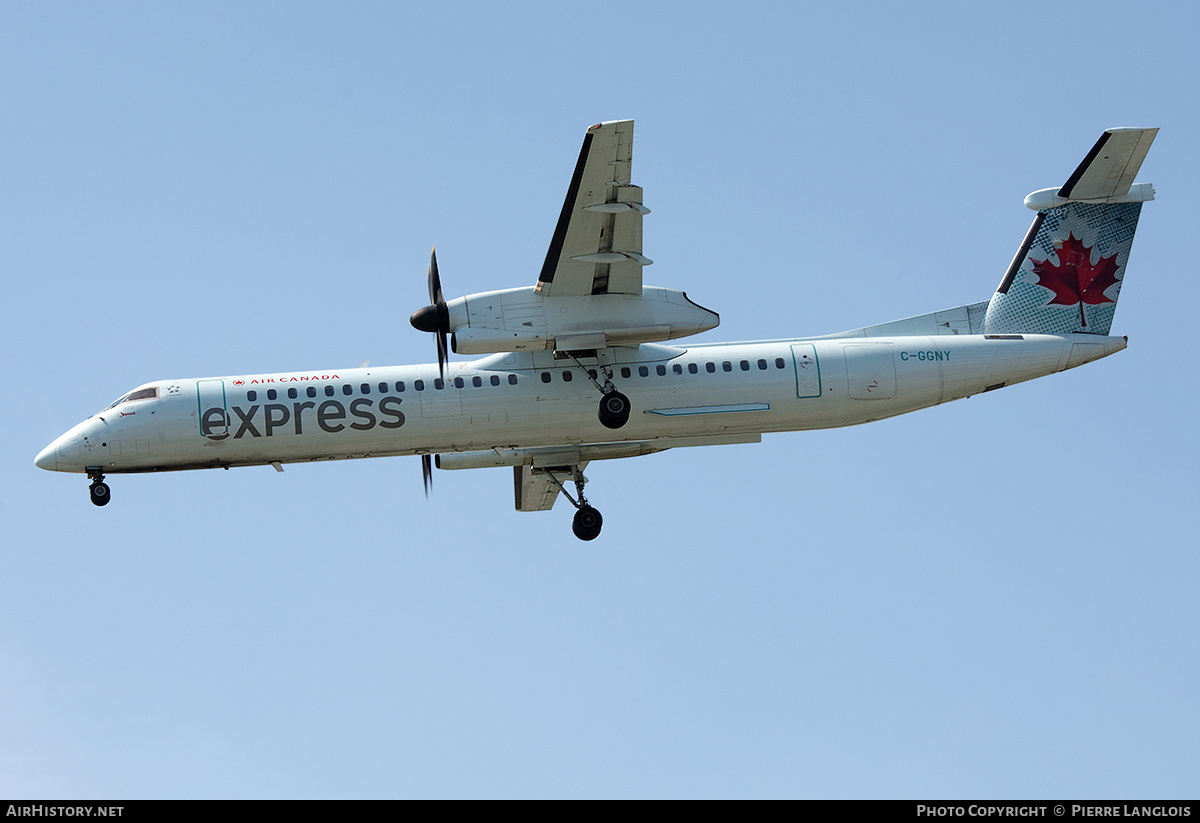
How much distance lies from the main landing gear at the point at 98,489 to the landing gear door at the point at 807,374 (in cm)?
1444

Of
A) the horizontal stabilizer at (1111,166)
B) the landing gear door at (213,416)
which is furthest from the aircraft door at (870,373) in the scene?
the landing gear door at (213,416)

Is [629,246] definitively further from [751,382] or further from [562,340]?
[751,382]

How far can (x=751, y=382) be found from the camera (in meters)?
27.6

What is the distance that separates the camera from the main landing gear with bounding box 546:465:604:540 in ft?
100

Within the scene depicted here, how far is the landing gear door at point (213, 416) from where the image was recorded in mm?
26812

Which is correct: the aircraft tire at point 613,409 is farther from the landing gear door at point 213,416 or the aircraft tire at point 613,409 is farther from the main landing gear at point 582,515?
the landing gear door at point 213,416

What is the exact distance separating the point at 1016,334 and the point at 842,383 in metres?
4.29

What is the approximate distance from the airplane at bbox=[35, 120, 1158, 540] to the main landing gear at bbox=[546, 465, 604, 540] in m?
2.35

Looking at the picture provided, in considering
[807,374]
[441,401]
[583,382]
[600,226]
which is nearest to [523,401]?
[583,382]

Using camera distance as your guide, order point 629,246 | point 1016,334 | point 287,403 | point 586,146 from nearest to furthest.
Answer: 1. point 586,146
2. point 629,246
3. point 287,403
4. point 1016,334

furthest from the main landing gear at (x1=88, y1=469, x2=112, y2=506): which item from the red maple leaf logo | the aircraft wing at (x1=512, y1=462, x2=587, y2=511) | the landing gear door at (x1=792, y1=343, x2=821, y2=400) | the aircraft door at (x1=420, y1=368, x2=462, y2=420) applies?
the red maple leaf logo

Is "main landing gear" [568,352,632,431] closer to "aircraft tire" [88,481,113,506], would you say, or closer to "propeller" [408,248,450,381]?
"propeller" [408,248,450,381]
